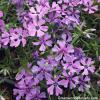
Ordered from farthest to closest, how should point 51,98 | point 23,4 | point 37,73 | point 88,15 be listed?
point 88,15
point 23,4
point 51,98
point 37,73

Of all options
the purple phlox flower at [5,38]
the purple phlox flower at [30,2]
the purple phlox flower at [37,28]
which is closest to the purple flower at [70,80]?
the purple phlox flower at [37,28]

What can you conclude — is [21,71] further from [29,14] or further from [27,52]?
[29,14]

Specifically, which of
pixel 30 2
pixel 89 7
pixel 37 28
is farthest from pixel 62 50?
pixel 89 7

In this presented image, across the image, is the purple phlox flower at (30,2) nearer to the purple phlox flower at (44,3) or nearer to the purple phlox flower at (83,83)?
the purple phlox flower at (44,3)

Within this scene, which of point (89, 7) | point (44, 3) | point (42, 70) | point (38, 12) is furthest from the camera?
point (89, 7)

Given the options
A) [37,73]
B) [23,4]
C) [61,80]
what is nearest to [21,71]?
[37,73]

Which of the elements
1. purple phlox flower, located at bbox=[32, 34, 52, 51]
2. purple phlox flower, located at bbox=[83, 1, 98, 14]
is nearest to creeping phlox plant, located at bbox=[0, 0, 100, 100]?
purple phlox flower, located at bbox=[32, 34, 52, 51]

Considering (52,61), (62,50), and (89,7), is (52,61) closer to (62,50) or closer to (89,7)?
(62,50)

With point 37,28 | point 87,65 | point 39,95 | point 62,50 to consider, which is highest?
point 37,28
